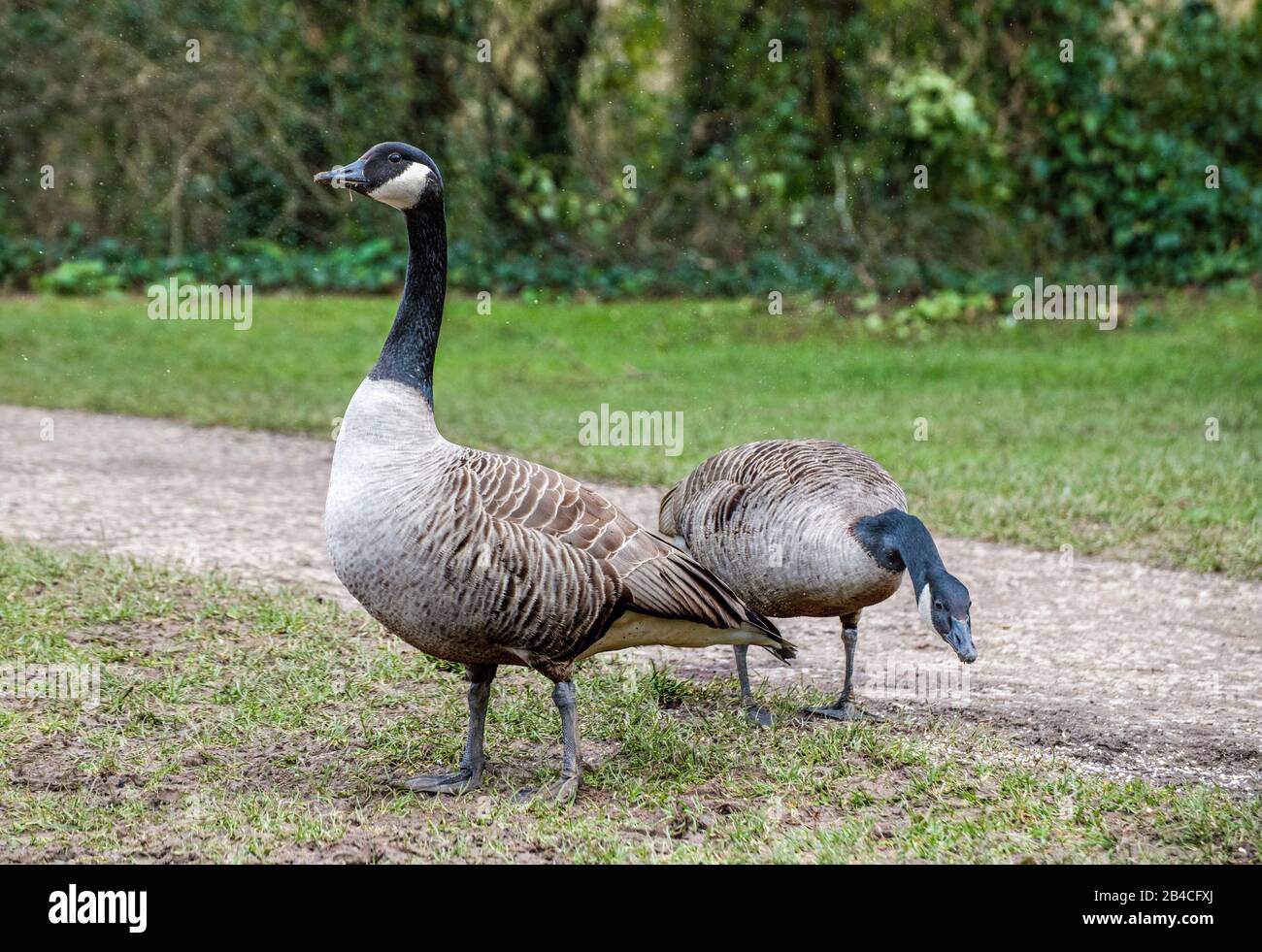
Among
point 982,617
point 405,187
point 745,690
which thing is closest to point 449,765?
point 745,690

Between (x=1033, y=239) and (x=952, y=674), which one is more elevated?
(x=1033, y=239)

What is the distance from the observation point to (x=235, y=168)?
638 inches

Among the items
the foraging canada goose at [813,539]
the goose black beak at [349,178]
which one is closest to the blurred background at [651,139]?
the foraging canada goose at [813,539]

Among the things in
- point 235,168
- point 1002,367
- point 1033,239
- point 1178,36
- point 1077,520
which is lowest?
point 1077,520

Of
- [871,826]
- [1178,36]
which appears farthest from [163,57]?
[871,826]

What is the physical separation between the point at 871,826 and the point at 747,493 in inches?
52.2

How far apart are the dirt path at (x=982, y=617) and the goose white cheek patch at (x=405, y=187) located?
238 cm

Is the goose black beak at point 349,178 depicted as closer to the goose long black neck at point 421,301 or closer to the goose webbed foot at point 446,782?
the goose long black neck at point 421,301

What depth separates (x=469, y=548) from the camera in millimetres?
3924

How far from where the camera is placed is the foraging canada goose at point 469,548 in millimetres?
3924

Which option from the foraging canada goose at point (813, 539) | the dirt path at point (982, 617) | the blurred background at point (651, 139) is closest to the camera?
the foraging canada goose at point (813, 539)

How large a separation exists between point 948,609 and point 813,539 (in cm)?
55

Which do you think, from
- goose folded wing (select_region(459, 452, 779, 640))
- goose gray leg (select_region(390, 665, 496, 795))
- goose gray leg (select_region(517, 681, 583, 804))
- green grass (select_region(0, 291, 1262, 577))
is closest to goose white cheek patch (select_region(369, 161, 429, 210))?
goose folded wing (select_region(459, 452, 779, 640))

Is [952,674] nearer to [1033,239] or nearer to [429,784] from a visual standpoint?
[429,784]
